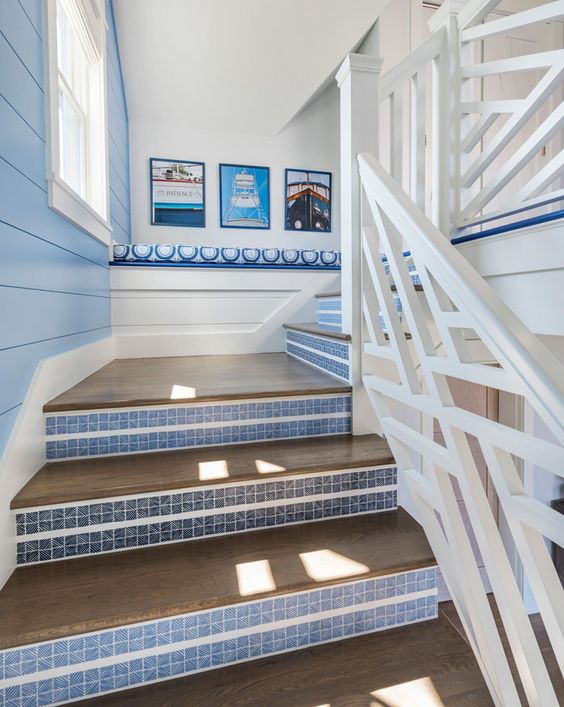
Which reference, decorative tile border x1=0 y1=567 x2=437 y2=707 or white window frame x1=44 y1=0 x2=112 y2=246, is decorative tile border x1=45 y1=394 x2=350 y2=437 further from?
white window frame x1=44 y1=0 x2=112 y2=246

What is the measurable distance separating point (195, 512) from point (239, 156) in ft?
10.5

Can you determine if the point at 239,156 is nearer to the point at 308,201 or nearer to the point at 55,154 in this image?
the point at 308,201

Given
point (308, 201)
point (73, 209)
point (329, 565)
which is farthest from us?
point (308, 201)

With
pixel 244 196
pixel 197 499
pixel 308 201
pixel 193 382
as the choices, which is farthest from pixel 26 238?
pixel 308 201

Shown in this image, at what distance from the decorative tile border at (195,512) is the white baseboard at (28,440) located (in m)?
0.06

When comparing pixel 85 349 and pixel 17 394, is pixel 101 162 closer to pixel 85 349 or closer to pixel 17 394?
pixel 85 349

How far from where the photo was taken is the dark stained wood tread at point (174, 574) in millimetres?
895

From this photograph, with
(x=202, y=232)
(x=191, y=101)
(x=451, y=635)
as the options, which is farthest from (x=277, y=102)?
(x=451, y=635)

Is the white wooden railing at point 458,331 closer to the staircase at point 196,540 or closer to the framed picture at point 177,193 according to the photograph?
the staircase at point 196,540

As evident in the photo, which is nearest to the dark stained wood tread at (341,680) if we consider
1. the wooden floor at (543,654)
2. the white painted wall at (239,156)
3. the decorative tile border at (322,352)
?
the decorative tile border at (322,352)

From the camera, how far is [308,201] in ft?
12.3

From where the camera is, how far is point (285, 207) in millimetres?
3684

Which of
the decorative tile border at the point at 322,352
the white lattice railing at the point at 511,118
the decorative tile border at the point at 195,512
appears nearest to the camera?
the decorative tile border at the point at 195,512

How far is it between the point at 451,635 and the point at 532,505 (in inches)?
23.9
